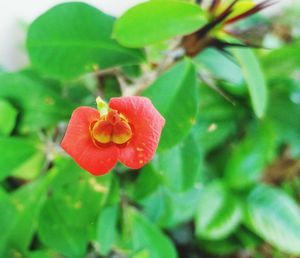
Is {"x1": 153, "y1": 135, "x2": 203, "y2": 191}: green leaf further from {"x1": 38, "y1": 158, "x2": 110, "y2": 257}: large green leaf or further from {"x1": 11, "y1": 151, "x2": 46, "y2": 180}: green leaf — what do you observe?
{"x1": 11, "y1": 151, "x2": 46, "y2": 180}: green leaf

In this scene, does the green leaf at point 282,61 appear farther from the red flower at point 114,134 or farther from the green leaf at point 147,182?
the red flower at point 114,134

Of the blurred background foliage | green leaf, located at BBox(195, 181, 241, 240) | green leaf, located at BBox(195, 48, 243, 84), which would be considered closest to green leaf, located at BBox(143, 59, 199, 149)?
the blurred background foliage

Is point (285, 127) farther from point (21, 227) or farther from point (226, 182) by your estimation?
point (21, 227)

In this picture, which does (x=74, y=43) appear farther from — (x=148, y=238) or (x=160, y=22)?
(x=148, y=238)

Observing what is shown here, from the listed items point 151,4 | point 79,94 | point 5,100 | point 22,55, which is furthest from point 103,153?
point 22,55

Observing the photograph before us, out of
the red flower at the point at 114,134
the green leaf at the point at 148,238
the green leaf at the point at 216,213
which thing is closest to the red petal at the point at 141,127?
the red flower at the point at 114,134

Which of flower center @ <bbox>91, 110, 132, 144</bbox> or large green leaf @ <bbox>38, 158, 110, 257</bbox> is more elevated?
flower center @ <bbox>91, 110, 132, 144</bbox>

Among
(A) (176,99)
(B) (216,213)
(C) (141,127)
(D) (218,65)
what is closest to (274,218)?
(B) (216,213)
